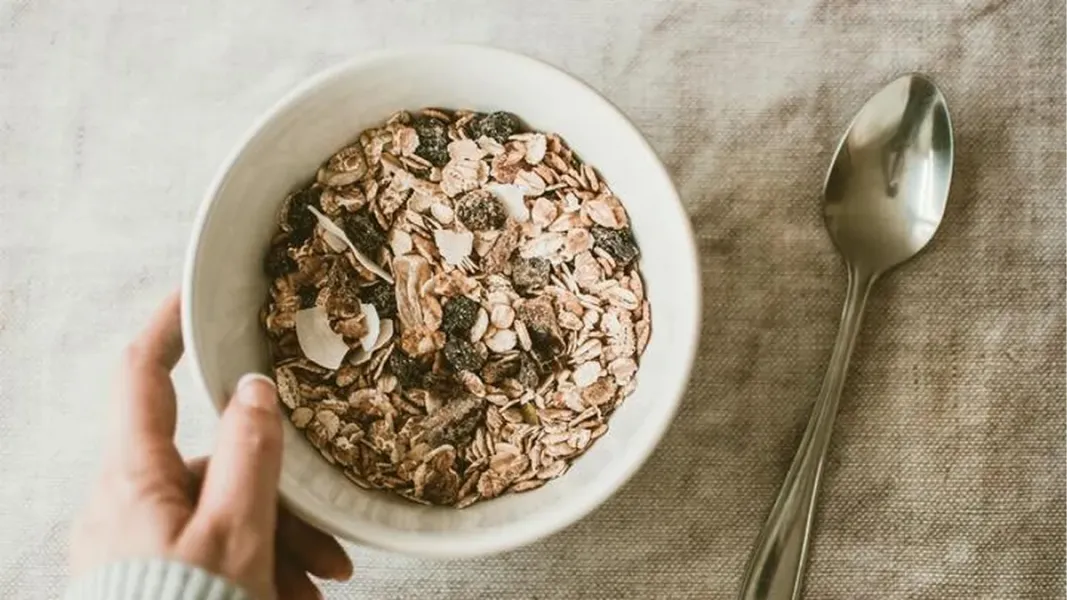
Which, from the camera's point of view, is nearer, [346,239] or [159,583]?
[159,583]

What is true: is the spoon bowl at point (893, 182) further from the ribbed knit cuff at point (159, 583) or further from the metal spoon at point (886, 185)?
the ribbed knit cuff at point (159, 583)

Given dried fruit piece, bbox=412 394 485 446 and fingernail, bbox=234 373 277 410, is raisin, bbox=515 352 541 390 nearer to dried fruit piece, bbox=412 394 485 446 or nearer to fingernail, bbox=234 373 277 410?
dried fruit piece, bbox=412 394 485 446

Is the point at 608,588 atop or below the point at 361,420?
below

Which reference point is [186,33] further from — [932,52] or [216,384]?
[932,52]

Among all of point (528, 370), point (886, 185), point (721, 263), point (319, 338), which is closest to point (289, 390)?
point (319, 338)

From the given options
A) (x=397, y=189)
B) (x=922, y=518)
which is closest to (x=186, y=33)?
(x=397, y=189)

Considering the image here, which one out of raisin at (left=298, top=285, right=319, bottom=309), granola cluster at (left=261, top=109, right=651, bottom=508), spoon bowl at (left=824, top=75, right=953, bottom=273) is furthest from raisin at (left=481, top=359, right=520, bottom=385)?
spoon bowl at (left=824, top=75, right=953, bottom=273)

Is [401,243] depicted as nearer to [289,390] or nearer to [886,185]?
[289,390]
